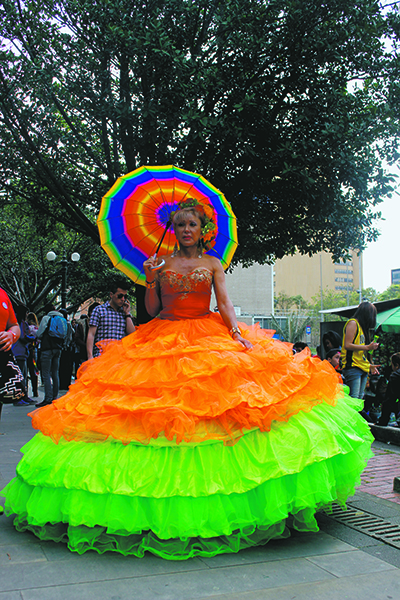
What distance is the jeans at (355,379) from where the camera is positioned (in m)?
6.82

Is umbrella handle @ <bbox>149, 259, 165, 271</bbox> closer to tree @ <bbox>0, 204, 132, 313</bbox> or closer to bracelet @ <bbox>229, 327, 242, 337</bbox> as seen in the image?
bracelet @ <bbox>229, 327, 242, 337</bbox>

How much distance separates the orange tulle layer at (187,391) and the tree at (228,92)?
553cm

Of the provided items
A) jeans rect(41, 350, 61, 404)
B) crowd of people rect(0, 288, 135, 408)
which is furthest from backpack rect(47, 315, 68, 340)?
jeans rect(41, 350, 61, 404)

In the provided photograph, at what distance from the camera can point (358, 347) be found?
6.61 meters

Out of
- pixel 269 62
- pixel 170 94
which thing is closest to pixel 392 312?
pixel 269 62

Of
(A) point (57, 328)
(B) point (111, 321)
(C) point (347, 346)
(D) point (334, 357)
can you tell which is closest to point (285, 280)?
(A) point (57, 328)

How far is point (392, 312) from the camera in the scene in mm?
12094

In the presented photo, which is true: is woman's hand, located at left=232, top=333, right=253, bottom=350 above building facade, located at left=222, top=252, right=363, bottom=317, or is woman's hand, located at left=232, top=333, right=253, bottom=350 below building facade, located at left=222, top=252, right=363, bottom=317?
below

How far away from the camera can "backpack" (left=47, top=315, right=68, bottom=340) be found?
945 cm

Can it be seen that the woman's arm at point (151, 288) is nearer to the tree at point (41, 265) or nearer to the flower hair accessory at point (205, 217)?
the flower hair accessory at point (205, 217)

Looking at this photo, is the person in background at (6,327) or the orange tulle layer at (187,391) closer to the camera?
the orange tulle layer at (187,391)

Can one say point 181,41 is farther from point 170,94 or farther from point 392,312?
point 392,312

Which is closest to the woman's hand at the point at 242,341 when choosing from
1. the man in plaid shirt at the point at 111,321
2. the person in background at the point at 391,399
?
the man in plaid shirt at the point at 111,321

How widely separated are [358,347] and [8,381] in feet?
14.9
